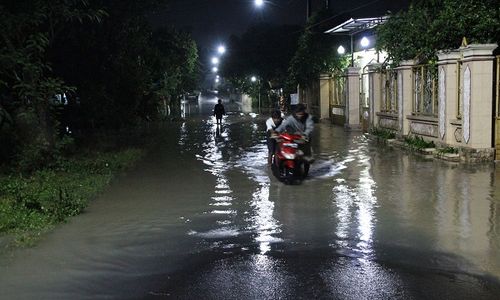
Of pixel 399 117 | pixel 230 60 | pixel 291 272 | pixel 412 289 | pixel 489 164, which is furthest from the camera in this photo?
pixel 230 60

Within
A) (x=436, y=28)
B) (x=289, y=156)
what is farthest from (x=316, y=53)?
(x=289, y=156)

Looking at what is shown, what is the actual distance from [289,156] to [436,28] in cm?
708

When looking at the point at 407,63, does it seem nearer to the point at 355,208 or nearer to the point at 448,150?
the point at 448,150

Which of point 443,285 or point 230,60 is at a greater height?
point 230,60

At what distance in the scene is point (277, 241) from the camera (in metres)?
7.24

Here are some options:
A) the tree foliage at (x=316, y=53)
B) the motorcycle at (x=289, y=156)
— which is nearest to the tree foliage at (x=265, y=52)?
the tree foliage at (x=316, y=53)

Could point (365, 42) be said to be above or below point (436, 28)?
above

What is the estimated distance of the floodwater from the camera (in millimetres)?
5570

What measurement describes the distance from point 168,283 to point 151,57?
25.7 meters

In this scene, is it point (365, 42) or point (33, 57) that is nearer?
point (33, 57)

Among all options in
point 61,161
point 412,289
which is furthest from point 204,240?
point 61,161

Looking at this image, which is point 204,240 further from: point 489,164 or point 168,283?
point 489,164

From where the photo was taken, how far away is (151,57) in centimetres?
3033

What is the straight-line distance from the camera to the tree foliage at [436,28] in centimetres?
1484
